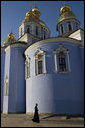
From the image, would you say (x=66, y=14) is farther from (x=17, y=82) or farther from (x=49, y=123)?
(x=49, y=123)

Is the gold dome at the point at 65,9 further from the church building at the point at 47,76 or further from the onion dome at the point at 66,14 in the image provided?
the church building at the point at 47,76

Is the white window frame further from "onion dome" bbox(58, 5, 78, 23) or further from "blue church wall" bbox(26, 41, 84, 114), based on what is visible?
"onion dome" bbox(58, 5, 78, 23)

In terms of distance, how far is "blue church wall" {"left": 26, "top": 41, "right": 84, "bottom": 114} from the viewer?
1112 centimetres

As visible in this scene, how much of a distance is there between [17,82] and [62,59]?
19.9ft

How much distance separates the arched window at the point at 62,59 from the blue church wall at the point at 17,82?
5.27 metres

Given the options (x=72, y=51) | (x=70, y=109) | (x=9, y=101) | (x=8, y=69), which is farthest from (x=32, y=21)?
(x=70, y=109)

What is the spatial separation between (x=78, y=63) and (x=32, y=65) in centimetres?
459

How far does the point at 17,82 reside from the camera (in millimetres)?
15305

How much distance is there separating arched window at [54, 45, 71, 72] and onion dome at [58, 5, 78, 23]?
35.8ft

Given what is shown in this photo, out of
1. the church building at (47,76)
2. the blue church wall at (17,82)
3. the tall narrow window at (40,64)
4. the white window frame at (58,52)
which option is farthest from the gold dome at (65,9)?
the tall narrow window at (40,64)

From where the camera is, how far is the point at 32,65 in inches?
537

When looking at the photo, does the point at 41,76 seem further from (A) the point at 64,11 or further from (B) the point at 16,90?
(A) the point at 64,11

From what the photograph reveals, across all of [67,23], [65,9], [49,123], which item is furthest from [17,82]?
[65,9]

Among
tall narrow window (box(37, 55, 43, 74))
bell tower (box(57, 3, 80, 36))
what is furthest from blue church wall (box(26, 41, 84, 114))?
bell tower (box(57, 3, 80, 36))
